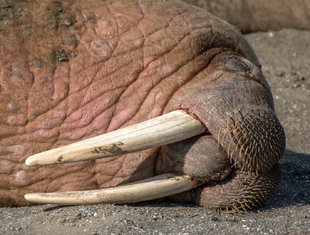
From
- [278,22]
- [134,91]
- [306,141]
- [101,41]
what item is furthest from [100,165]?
[278,22]

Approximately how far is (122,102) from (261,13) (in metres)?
5.20

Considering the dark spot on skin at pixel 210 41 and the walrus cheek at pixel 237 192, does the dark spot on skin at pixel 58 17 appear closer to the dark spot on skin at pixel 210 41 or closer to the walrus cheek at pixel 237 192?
the dark spot on skin at pixel 210 41

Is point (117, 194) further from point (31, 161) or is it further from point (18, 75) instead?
point (18, 75)

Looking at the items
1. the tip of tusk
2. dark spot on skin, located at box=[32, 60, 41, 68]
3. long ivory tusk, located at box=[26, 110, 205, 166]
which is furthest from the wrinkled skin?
the tip of tusk

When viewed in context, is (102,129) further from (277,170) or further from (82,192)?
(277,170)

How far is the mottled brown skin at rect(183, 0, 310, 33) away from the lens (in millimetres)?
7941

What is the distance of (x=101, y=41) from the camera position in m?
3.40

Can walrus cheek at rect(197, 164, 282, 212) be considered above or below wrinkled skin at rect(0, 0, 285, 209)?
below

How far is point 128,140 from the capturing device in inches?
117

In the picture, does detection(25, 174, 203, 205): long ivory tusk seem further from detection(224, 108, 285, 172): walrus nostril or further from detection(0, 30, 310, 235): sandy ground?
detection(224, 108, 285, 172): walrus nostril

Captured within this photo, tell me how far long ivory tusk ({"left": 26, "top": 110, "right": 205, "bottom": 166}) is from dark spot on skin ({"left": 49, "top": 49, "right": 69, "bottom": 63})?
570mm

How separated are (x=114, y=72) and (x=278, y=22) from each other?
537 centimetres

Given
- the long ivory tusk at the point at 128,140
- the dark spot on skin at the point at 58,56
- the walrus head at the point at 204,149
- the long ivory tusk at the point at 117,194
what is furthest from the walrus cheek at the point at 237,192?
the dark spot on skin at the point at 58,56

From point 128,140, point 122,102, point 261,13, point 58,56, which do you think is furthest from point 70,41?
point 261,13
